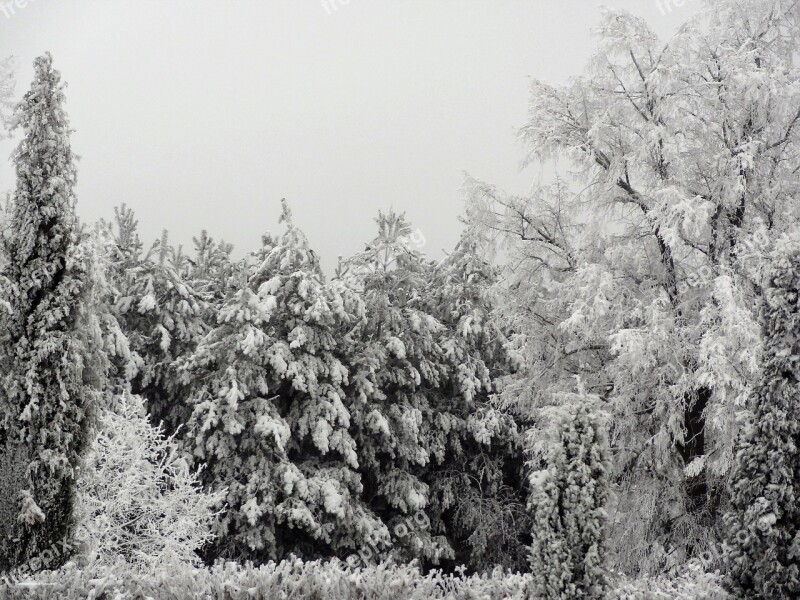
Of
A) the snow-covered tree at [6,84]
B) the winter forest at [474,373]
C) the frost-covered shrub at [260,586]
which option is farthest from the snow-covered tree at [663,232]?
the snow-covered tree at [6,84]

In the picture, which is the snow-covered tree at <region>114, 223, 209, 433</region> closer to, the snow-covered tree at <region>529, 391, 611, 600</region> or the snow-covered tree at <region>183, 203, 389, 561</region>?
the snow-covered tree at <region>183, 203, 389, 561</region>

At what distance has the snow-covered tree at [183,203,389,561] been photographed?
1609cm

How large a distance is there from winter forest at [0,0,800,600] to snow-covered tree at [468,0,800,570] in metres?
0.06

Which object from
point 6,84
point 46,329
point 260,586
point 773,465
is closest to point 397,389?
point 46,329

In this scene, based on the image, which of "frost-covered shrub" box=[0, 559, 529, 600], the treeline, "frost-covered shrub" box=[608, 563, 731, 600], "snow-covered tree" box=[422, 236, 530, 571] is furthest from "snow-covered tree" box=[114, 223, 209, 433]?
"frost-covered shrub" box=[608, 563, 731, 600]

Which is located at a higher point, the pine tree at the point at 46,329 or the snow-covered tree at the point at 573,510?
the pine tree at the point at 46,329

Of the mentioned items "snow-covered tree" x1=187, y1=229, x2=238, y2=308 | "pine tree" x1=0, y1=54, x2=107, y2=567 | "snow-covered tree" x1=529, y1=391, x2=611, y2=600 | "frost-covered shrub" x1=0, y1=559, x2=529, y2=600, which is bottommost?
"frost-covered shrub" x1=0, y1=559, x2=529, y2=600

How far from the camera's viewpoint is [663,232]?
11453mm

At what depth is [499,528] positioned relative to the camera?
18.8m

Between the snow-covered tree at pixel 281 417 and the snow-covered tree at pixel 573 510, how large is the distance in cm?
1000

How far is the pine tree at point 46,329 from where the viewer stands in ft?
32.0

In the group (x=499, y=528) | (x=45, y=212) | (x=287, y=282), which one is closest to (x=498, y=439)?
(x=499, y=528)

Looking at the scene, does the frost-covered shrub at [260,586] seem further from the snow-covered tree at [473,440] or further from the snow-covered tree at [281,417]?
the snow-covered tree at [473,440]

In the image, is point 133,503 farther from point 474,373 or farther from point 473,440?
point 473,440
